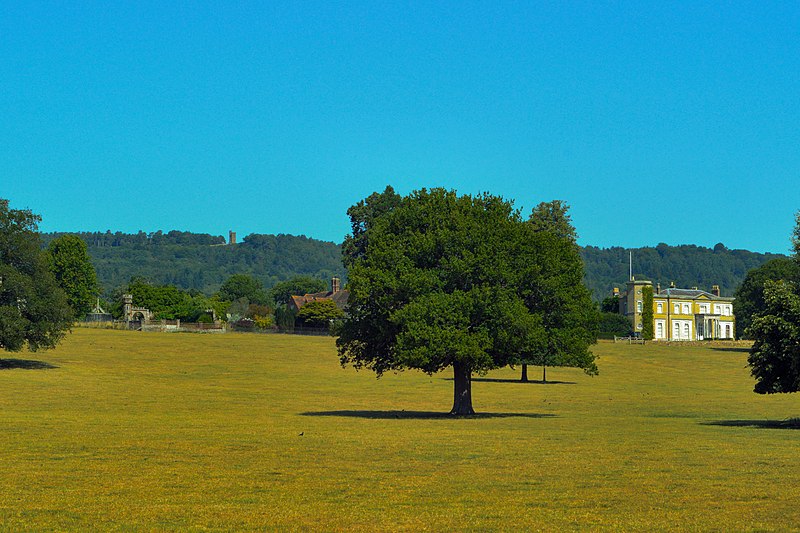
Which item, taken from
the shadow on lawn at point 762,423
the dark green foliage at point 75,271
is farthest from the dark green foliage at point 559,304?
the dark green foliage at point 75,271

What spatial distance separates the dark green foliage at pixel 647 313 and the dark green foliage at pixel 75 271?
88.6m

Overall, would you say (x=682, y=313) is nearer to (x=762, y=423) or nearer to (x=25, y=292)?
(x=25, y=292)

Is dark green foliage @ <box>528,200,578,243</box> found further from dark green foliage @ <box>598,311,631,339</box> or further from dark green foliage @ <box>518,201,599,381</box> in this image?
dark green foliage @ <box>518,201,599,381</box>

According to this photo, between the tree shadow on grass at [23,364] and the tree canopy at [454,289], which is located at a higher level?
the tree canopy at [454,289]

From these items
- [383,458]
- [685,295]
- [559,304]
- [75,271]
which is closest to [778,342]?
[559,304]

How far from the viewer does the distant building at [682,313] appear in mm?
166125

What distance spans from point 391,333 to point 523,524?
99.9ft

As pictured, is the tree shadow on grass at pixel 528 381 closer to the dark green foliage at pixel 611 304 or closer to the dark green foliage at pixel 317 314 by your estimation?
the dark green foliage at pixel 317 314

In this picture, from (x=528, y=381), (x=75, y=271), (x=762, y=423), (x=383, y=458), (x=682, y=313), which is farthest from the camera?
(x=682, y=313)

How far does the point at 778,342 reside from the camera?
40.4 m

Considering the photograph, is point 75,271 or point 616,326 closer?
point 616,326

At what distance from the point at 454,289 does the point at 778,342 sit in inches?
571

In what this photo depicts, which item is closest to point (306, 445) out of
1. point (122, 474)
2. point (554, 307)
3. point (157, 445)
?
point (157, 445)

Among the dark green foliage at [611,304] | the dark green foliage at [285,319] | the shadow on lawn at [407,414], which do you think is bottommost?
the shadow on lawn at [407,414]
